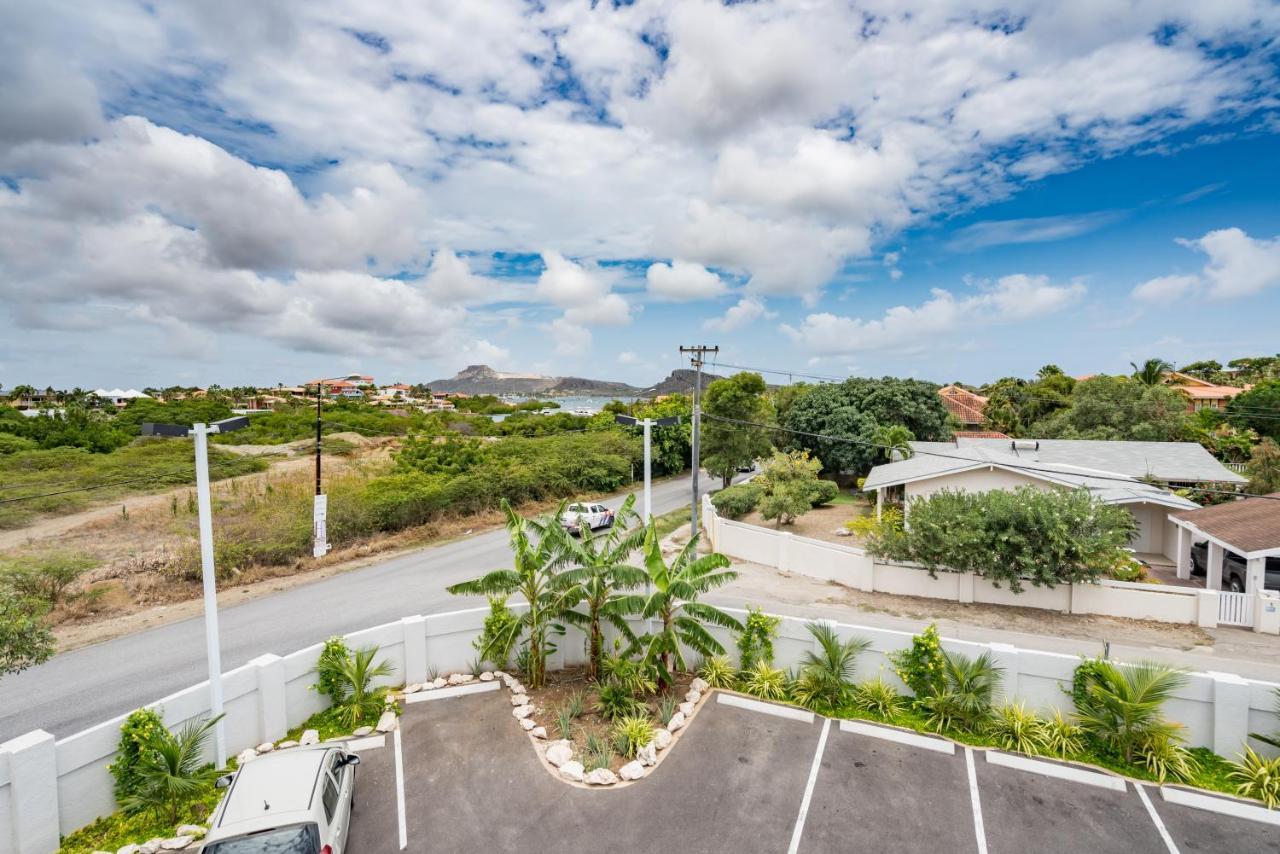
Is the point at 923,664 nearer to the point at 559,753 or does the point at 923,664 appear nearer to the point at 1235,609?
the point at 559,753

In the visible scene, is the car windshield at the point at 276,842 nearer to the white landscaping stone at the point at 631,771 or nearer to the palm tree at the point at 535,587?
the white landscaping stone at the point at 631,771

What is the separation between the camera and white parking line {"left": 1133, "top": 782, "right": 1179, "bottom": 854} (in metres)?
7.37

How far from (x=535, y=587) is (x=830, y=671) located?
5.67 metres

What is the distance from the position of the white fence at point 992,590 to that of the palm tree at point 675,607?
28.0 feet

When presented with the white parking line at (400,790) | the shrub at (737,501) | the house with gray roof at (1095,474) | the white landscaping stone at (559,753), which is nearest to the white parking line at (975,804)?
the white landscaping stone at (559,753)

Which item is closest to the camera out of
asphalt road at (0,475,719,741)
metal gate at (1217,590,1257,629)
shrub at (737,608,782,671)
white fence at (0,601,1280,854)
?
white fence at (0,601,1280,854)

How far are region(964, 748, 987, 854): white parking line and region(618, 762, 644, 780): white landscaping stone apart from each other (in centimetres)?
454

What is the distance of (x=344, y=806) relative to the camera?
24.4 ft

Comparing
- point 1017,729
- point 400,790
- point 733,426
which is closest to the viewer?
point 400,790

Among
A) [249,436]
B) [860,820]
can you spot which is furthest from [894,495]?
[249,436]

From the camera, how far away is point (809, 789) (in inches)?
336

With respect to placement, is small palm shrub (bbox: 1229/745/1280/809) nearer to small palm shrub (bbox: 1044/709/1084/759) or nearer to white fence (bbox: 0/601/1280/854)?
white fence (bbox: 0/601/1280/854)

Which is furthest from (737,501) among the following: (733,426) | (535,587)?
(535,587)

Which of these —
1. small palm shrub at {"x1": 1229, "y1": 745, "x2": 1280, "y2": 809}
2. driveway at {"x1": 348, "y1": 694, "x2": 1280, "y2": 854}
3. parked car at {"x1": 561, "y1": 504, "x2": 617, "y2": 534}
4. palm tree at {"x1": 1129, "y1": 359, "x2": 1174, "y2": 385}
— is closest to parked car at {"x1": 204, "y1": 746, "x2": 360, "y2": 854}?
driveway at {"x1": 348, "y1": 694, "x2": 1280, "y2": 854}
